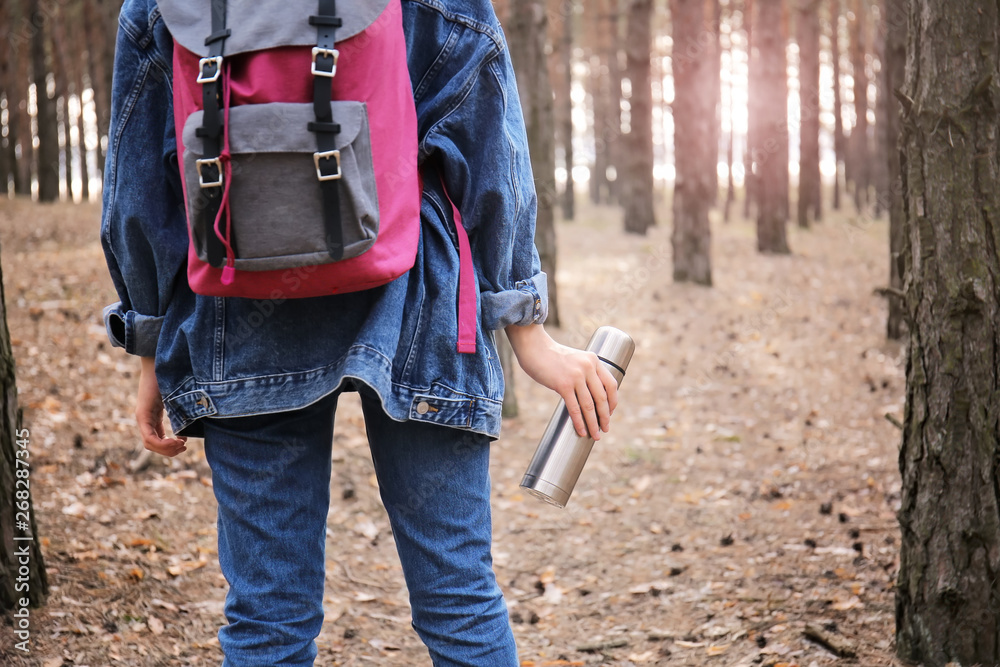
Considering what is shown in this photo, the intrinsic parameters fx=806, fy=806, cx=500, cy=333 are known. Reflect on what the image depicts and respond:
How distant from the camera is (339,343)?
1.48 meters

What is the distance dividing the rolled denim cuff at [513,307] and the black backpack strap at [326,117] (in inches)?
13.8

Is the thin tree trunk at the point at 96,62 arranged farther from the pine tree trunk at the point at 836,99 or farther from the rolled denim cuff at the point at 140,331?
the pine tree trunk at the point at 836,99

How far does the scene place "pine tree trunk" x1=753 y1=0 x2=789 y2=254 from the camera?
13523 millimetres

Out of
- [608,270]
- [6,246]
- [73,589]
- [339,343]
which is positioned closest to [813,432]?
[73,589]

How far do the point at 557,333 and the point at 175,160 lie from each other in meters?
7.26

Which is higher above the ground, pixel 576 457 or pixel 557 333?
pixel 576 457

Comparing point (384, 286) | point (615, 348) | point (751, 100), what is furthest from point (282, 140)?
point (751, 100)

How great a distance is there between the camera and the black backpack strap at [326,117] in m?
→ 1.26

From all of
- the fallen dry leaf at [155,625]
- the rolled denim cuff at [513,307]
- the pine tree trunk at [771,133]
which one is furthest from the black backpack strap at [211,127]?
the pine tree trunk at [771,133]

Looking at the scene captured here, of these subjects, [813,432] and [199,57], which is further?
[813,432]

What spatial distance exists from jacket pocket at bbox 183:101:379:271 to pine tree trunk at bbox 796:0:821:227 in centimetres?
1603

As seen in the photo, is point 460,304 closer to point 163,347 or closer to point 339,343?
point 339,343

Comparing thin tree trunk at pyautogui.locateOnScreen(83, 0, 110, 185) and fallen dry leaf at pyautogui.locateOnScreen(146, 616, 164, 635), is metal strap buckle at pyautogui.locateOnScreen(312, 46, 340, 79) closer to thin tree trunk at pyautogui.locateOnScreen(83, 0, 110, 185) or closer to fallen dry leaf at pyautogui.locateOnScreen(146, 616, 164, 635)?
fallen dry leaf at pyautogui.locateOnScreen(146, 616, 164, 635)

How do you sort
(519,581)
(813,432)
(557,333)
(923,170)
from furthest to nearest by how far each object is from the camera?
(557,333)
(813,432)
(519,581)
(923,170)
